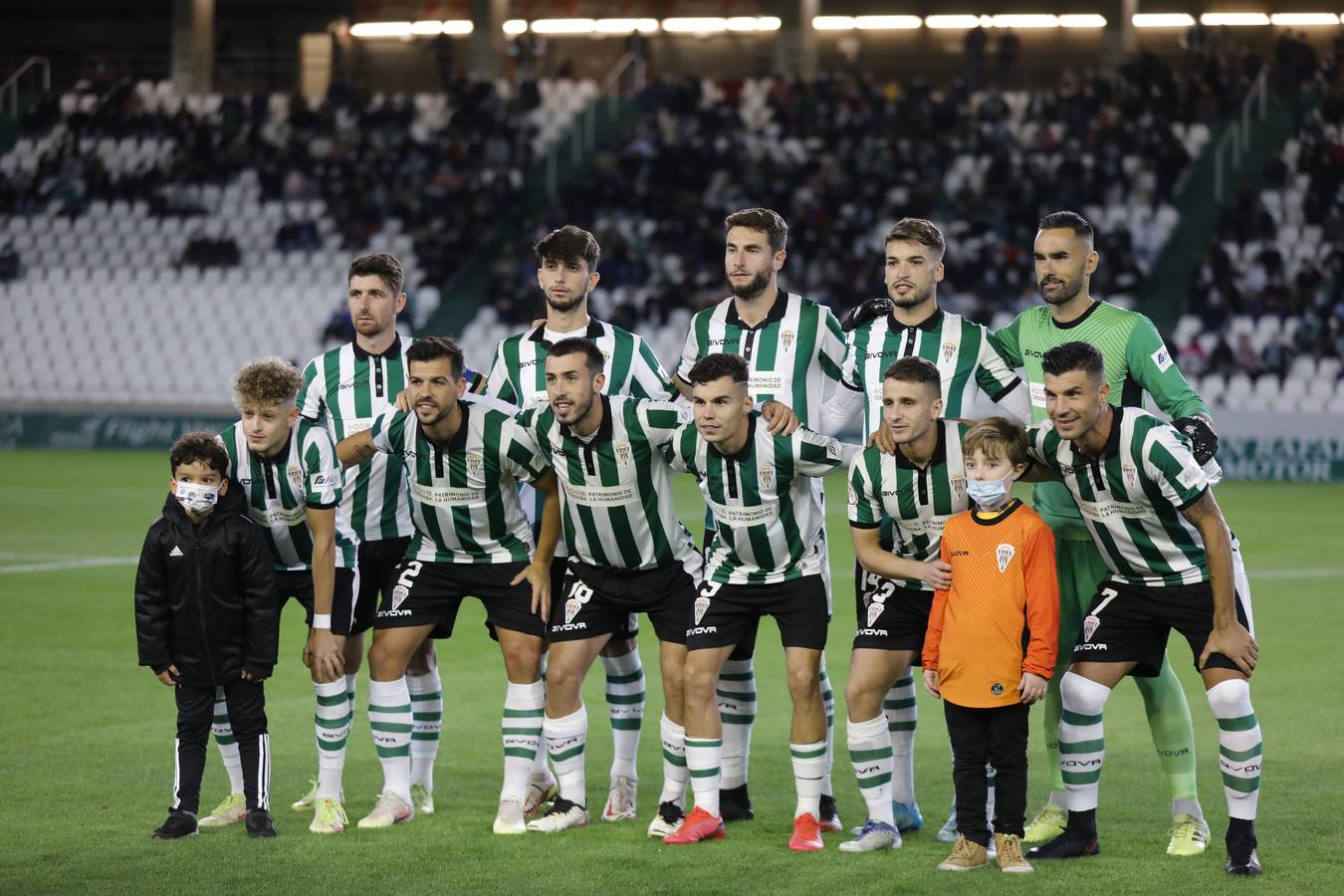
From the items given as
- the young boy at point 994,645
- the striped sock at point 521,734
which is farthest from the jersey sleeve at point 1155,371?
the striped sock at point 521,734

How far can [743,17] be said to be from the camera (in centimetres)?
3559

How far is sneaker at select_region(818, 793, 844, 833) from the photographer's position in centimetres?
677

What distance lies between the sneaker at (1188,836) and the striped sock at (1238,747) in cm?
30

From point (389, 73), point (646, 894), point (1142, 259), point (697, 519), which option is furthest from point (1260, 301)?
point (646, 894)

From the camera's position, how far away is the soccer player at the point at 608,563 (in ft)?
22.1

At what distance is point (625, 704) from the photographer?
7.17 meters

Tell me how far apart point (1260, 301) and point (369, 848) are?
2288 cm

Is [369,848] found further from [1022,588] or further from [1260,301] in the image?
[1260,301]

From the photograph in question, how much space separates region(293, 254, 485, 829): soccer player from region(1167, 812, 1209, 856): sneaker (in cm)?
313

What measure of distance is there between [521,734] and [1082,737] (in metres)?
2.29

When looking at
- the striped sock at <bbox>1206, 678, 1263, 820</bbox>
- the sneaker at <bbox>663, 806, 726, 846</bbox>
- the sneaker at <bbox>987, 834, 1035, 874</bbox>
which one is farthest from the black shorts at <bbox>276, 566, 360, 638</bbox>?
the striped sock at <bbox>1206, 678, 1263, 820</bbox>

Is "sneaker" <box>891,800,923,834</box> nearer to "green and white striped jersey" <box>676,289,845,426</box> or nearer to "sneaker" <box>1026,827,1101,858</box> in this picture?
"sneaker" <box>1026,827,1101,858</box>

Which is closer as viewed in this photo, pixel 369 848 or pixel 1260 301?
pixel 369 848

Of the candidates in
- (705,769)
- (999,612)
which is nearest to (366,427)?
(705,769)
